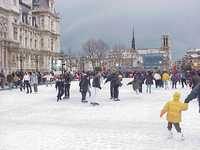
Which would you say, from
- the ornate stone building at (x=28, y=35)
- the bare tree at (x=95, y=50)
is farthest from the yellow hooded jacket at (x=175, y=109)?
the bare tree at (x=95, y=50)

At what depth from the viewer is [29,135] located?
10445mm

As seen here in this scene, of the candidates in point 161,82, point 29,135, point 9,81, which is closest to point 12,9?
point 9,81

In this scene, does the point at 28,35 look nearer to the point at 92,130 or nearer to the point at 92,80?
the point at 92,80

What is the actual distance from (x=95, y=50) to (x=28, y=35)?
2433 cm

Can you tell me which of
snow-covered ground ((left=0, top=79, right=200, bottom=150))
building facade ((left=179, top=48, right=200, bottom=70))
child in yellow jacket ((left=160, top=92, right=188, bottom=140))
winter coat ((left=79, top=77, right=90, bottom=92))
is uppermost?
building facade ((left=179, top=48, right=200, bottom=70))

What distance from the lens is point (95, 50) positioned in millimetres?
98250

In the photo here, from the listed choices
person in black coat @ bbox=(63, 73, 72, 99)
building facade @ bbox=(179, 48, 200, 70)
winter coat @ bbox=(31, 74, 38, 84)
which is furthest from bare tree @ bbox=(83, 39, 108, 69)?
person in black coat @ bbox=(63, 73, 72, 99)

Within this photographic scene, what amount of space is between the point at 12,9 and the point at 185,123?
54.6 meters

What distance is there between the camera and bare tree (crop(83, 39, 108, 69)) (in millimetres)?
97056

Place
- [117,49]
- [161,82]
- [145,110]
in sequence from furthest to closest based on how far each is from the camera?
[117,49]
[161,82]
[145,110]

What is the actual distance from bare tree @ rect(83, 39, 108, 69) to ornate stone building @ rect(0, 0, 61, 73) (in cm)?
691

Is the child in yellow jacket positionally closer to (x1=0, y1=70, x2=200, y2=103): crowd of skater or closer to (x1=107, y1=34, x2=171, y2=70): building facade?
(x1=0, y1=70, x2=200, y2=103): crowd of skater

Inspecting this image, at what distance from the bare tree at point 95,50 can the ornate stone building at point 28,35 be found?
6906 mm

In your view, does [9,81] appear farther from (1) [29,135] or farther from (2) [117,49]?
(2) [117,49]
